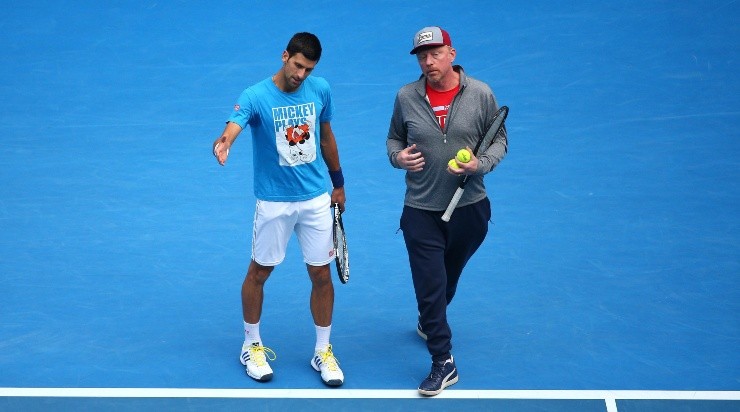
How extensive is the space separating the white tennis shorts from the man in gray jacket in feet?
1.79

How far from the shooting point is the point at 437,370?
689cm

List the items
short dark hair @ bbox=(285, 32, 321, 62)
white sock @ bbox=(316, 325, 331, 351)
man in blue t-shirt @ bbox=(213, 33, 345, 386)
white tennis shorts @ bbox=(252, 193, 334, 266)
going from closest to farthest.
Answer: short dark hair @ bbox=(285, 32, 321, 62) → man in blue t-shirt @ bbox=(213, 33, 345, 386) → white tennis shorts @ bbox=(252, 193, 334, 266) → white sock @ bbox=(316, 325, 331, 351)

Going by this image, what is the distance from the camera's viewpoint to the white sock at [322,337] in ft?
23.6

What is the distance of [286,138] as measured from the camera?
6.84m

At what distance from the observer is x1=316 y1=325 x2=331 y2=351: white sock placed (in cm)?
720

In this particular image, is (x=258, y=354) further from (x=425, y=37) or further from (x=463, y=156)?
(x=425, y=37)

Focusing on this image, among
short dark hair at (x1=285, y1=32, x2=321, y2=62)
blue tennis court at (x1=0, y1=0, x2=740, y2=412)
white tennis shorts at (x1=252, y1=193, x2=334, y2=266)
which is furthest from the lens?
blue tennis court at (x1=0, y1=0, x2=740, y2=412)

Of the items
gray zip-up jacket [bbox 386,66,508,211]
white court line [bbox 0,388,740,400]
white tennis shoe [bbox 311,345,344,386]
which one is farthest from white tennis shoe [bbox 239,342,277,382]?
gray zip-up jacket [bbox 386,66,508,211]

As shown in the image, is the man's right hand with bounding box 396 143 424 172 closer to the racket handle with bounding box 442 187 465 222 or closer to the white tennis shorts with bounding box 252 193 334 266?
the racket handle with bounding box 442 187 465 222

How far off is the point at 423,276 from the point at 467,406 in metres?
0.87

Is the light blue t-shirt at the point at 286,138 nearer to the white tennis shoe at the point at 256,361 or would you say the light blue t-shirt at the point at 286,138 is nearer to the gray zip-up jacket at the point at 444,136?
the gray zip-up jacket at the point at 444,136

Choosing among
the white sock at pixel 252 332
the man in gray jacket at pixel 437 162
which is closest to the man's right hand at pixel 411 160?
the man in gray jacket at pixel 437 162

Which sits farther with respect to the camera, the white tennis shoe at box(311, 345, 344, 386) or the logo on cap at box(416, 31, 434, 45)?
the white tennis shoe at box(311, 345, 344, 386)

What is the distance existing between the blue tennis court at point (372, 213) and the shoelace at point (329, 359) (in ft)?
0.57
